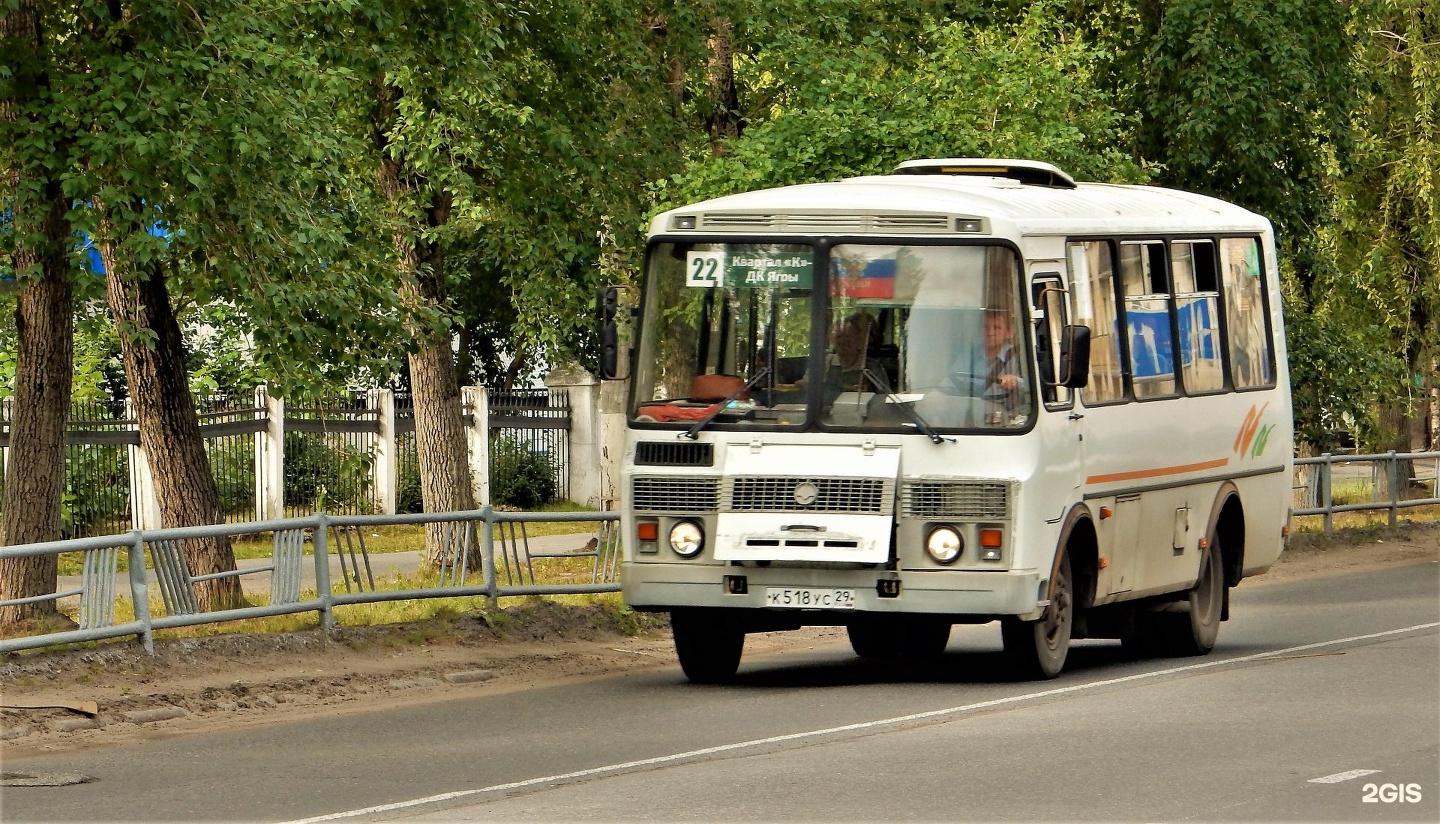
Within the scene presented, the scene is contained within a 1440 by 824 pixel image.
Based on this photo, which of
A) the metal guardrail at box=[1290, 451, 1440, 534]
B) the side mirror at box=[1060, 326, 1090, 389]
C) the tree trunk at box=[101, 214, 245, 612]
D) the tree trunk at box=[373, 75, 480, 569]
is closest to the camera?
the side mirror at box=[1060, 326, 1090, 389]

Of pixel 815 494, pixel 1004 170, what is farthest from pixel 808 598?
pixel 1004 170

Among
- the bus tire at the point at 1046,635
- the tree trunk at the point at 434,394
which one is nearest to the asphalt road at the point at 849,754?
the bus tire at the point at 1046,635

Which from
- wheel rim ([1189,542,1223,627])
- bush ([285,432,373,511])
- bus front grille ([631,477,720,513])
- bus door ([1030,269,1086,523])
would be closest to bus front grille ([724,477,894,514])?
bus front grille ([631,477,720,513])

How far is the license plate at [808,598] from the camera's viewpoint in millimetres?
13867

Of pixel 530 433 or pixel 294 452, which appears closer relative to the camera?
pixel 294 452

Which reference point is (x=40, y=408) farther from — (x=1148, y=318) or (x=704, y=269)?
(x=1148, y=318)

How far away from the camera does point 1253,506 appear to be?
18047 mm

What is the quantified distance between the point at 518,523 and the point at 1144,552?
5.13 meters

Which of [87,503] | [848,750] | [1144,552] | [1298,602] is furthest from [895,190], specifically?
[87,503]

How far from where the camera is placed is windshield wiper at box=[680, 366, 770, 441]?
1424cm

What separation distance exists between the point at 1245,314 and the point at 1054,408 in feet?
14.0

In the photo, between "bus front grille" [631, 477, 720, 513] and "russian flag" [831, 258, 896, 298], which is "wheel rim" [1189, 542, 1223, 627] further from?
"bus front grille" [631, 477, 720, 513]

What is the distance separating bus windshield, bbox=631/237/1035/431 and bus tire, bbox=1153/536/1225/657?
12.1ft

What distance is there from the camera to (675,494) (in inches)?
565
